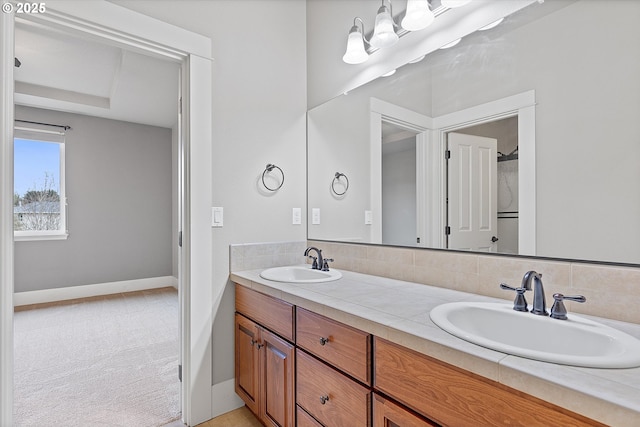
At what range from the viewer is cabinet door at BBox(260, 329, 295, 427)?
1.44 meters

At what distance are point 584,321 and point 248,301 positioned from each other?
1.47 m

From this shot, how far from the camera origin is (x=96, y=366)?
248 cm

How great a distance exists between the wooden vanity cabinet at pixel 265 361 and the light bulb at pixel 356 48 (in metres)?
1.45

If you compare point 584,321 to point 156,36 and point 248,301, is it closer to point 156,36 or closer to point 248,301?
point 248,301

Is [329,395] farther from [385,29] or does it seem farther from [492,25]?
[385,29]

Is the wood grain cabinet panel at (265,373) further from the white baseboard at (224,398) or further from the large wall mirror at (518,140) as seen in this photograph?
the large wall mirror at (518,140)

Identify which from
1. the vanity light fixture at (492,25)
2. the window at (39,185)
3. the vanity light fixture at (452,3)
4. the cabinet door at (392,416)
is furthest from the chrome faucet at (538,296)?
the window at (39,185)

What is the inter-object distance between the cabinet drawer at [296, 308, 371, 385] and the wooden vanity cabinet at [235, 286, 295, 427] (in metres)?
0.11

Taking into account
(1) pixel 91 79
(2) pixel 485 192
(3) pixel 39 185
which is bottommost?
(2) pixel 485 192

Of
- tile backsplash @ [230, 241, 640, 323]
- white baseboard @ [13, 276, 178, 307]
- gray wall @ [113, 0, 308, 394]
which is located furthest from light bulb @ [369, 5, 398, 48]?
white baseboard @ [13, 276, 178, 307]

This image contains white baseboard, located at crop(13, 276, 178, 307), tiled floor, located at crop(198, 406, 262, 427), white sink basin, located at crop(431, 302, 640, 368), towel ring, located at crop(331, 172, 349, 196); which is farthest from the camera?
white baseboard, located at crop(13, 276, 178, 307)

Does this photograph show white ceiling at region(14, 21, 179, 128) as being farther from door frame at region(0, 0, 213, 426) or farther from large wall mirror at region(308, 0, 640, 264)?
large wall mirror at region(308, 0, 640, 264)

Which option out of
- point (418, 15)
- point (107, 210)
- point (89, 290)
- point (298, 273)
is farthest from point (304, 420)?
point (107, 210)

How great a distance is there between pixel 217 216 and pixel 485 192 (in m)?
1.42
